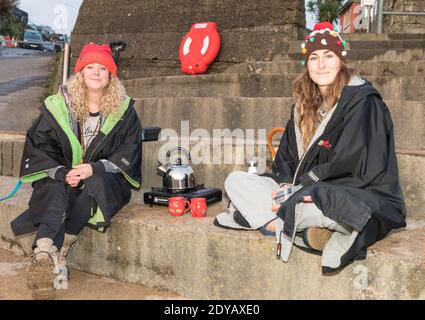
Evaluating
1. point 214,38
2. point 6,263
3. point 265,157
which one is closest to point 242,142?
point 265,157

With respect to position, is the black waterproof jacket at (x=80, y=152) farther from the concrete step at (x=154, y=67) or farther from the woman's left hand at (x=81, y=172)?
the concrete step at (x=154, y=67)

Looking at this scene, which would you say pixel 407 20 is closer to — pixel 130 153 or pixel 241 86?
pixel 241 86

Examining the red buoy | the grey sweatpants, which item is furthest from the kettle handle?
the red buoy

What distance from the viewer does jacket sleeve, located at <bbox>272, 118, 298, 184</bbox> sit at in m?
2.86

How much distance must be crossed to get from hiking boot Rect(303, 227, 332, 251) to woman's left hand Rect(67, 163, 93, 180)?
147 centimetres

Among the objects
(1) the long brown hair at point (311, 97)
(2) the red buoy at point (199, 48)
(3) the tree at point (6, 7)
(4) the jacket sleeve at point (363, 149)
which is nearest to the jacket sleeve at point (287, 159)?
(1) the long brown hair at point (311, 97)

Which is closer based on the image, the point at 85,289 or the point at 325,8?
the point at 85,289

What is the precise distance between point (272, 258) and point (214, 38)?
15.9ft

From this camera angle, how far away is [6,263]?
344cm

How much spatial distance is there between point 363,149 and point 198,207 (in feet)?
4.03

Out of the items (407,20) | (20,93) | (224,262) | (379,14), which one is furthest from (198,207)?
(407,20)

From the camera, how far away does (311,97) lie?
2779 millimetres

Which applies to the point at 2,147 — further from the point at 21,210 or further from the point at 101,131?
the point at 101,131

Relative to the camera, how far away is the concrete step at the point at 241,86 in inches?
185
